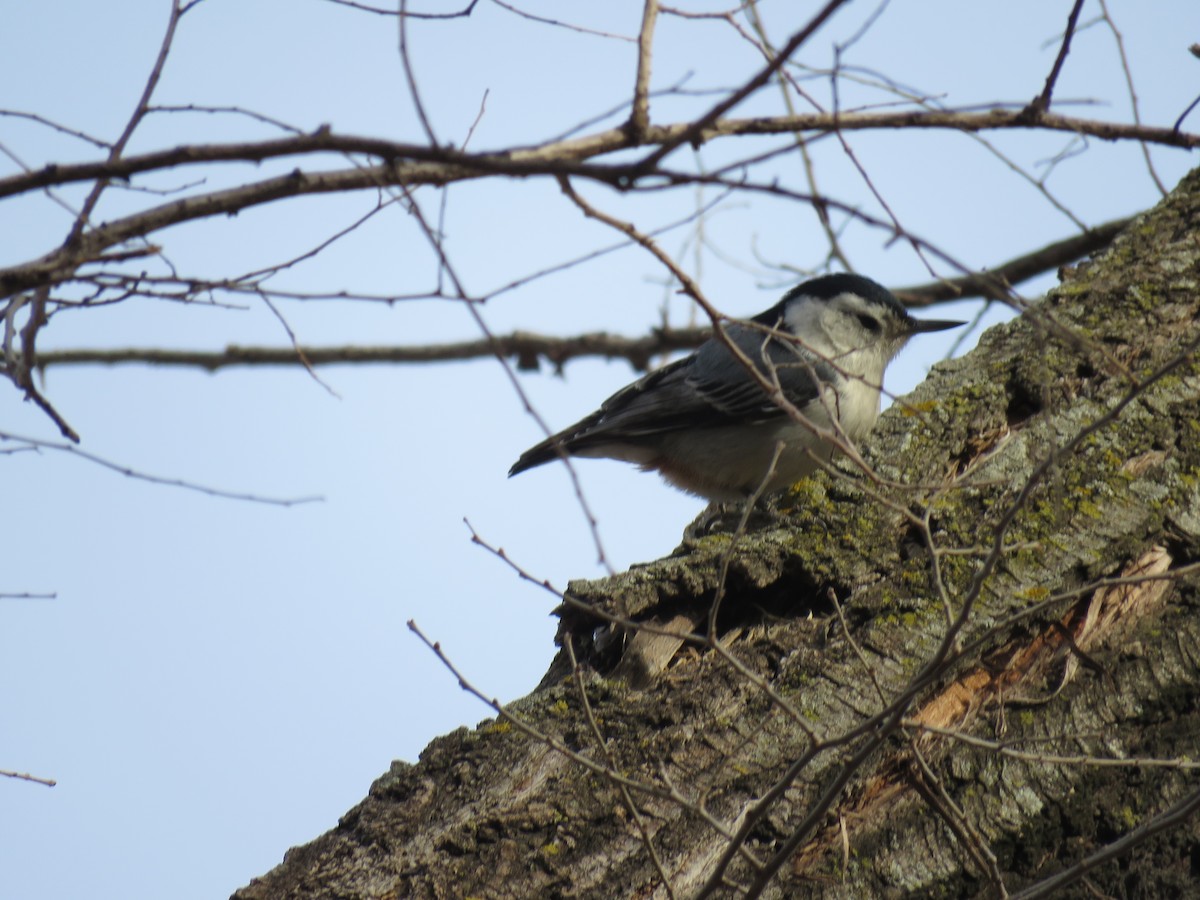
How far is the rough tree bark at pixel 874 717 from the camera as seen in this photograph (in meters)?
2.43

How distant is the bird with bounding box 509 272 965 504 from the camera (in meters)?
4.86

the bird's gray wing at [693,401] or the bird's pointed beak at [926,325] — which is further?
the bird's pointed beak at [926,325]

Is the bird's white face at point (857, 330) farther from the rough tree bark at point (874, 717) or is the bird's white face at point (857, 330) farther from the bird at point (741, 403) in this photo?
the rough tree bark at point (874, 717)

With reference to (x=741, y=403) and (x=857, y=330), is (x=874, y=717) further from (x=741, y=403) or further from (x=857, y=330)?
(x=857, y=330)

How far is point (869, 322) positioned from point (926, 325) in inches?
10.9

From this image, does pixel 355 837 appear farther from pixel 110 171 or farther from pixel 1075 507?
pixel 1075 507

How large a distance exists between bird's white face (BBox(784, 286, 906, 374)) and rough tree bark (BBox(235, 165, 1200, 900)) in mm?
1644

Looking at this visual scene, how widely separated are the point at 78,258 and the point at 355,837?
137 cm

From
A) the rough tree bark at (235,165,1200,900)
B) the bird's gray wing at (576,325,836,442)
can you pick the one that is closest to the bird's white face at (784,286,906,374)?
the bird's gray wing at (576,325,836,442)

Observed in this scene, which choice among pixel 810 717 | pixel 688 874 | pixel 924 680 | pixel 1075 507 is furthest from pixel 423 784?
pixel 1075 507

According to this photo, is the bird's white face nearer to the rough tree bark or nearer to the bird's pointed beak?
the bird's pointed beak

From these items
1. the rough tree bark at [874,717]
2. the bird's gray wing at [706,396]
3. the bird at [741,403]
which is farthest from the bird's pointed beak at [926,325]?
the rough tree bark at [874,717]

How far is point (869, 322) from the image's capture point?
210 inches

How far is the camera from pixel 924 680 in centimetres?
181
